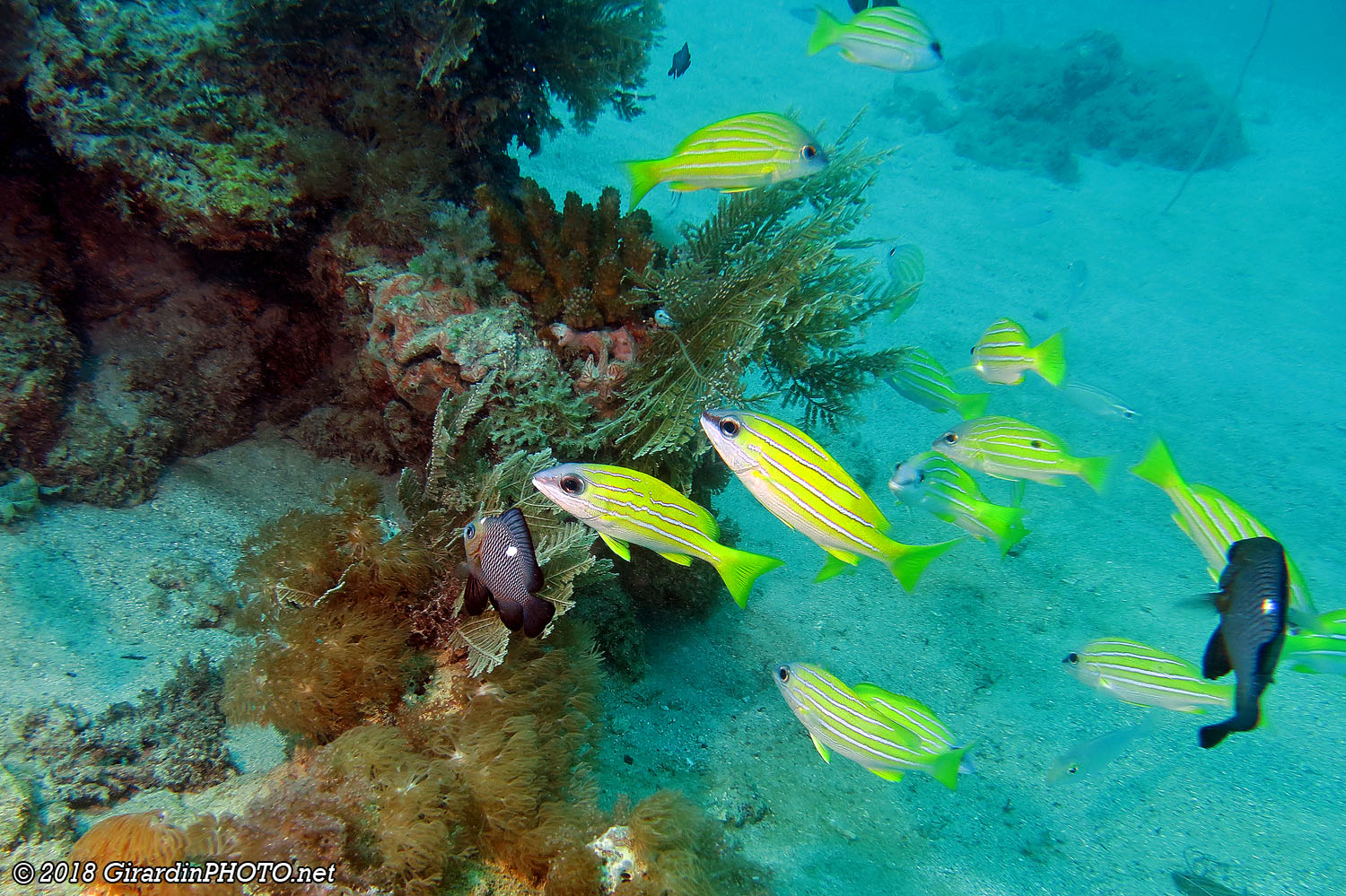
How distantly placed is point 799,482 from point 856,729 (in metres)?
1.60

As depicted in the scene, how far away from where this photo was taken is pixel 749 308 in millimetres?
3287

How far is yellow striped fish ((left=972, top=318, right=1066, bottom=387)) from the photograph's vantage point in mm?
4180

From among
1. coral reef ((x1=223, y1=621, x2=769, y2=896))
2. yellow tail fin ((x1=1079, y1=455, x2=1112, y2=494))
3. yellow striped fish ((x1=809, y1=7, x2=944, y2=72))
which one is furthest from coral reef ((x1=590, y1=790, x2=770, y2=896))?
yellow striped fish ((x1=809, y1=7, x2=944, y2=72))

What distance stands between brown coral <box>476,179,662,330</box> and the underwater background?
0.03m

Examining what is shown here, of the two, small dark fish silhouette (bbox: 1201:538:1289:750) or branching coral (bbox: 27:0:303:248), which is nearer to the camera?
small dark fish silhouette (bbox: 1201:538:1289:750)

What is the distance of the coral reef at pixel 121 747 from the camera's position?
228 cm

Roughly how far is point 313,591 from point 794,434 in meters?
2.25

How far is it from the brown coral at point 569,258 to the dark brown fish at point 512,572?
2.02 meters

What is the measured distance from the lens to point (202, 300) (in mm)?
4254

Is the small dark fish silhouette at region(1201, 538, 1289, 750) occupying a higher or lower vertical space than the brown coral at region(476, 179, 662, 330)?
A: lower

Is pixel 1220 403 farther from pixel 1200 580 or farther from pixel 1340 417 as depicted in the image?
pixel 1200 580

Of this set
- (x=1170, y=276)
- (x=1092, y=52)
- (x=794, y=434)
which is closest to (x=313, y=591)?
(x=794, y=434)

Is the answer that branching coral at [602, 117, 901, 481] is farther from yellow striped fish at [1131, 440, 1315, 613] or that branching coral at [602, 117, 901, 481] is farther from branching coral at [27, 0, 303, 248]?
branching coral at [27, 0, 303, 248]

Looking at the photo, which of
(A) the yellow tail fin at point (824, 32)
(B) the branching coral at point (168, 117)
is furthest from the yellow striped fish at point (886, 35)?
(B) the branching coral at point (168, 117)
